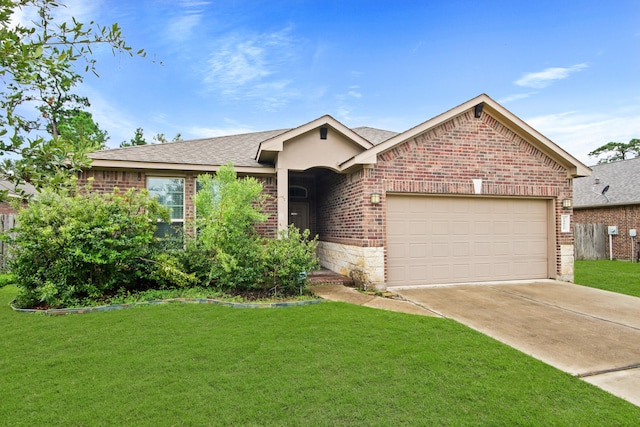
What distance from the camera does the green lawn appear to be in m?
3.05

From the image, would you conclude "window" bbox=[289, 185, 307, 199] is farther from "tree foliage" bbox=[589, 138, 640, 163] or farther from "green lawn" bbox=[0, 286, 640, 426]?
"tree foliage" bbox=[589, 138, 640, 163]

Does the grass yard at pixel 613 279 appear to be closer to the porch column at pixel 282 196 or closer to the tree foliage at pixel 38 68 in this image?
the porch column at pixel 282 196

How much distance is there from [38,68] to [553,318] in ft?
24.8

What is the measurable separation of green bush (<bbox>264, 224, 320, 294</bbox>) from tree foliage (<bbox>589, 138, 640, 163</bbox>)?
50180 mm

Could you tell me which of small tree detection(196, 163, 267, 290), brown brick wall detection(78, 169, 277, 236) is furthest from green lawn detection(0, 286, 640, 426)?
brown brick wall detection(78, 169, 277, 236)

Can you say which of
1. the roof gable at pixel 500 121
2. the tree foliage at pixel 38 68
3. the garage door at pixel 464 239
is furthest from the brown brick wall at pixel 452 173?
the tree foliage at pixel 38 68

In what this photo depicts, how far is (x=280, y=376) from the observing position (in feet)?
12.2

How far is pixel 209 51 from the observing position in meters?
11.2

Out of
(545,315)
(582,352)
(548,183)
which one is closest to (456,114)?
(548,183)

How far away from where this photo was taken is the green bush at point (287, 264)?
6.96m

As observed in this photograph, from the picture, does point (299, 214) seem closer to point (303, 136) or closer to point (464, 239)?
point (303, 136)

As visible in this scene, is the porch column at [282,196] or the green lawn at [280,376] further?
the porch column at [282,196]

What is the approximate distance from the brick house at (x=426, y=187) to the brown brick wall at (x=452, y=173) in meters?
0.03

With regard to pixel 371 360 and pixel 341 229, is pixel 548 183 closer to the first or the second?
pixel 341 229
